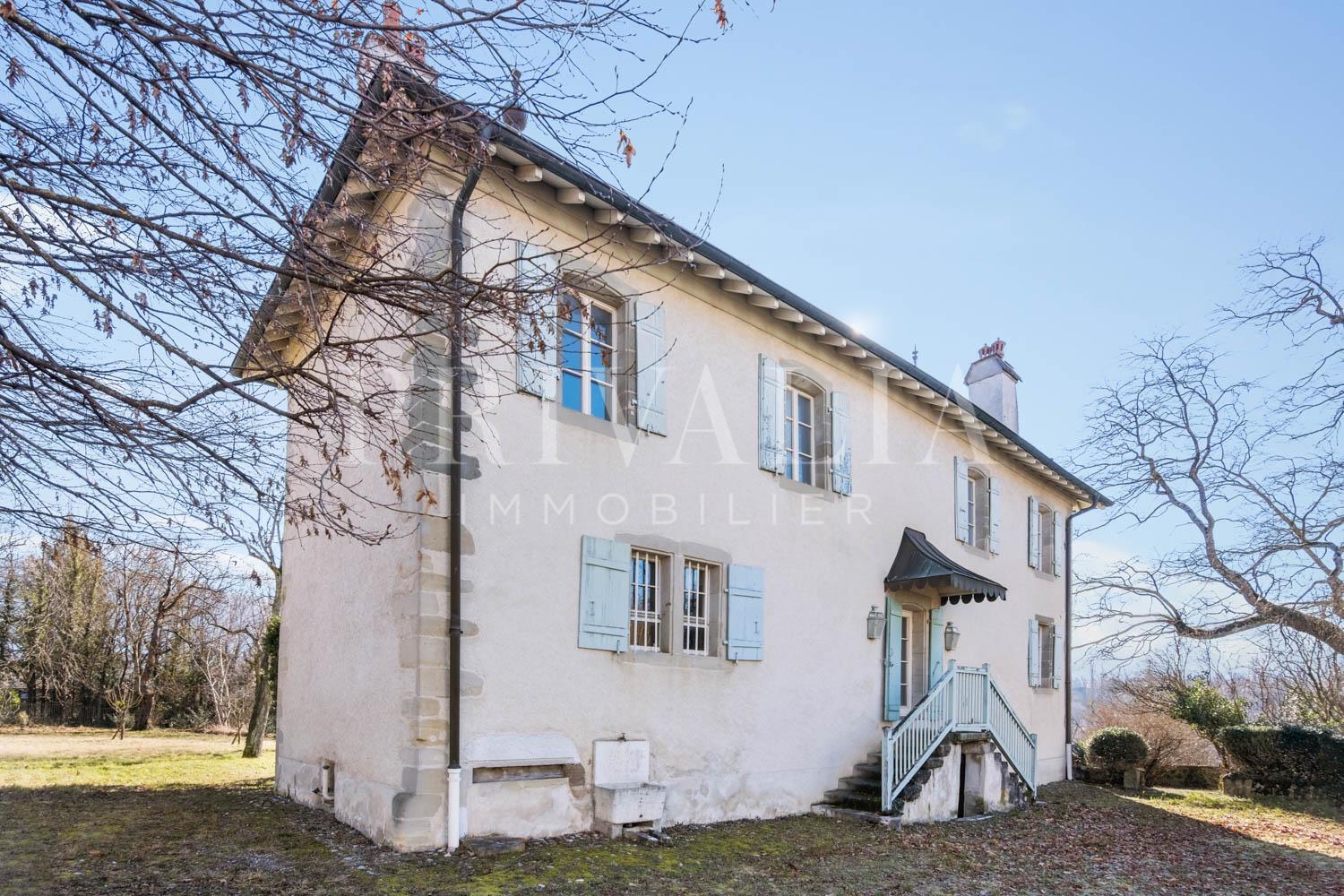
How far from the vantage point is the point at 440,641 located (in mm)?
7586

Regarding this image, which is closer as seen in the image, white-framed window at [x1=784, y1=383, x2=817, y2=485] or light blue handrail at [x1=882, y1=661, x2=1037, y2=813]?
light blue handrail at [x1=882, y1=661, x2=1037, y2=813]

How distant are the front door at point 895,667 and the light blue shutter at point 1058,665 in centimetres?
620

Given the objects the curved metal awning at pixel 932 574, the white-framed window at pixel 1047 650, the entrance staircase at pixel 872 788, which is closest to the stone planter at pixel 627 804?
the entrance staircase at pixel 872 788

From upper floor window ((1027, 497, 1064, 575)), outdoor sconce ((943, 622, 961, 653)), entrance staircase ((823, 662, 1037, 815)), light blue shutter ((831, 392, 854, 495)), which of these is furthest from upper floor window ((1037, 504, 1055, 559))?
light blue shutter ((831, 392, 854, 495))

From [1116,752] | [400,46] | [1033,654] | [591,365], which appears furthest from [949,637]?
[400,46]

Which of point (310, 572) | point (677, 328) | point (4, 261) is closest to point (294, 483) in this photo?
point (310, 572)

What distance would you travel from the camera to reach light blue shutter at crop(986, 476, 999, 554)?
52.6ft

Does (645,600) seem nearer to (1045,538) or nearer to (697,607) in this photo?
(697,607)

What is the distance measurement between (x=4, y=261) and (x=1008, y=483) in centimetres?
1546

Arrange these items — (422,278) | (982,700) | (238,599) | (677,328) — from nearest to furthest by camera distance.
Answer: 1. (422,278)
2. (677,328)
3. (982,700)
4. (238,599)

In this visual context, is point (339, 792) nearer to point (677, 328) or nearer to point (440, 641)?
point (440, 641)

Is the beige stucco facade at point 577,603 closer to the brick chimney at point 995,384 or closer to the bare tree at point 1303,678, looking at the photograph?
the brick chimney at point 995,384

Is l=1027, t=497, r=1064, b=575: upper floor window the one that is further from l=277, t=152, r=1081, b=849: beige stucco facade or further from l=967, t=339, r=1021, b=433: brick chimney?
l=277, t=152, r=1081, b=849: beige stucco facade

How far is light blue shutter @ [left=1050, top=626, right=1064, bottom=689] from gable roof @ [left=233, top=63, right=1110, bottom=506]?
128 inches
